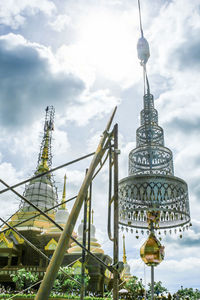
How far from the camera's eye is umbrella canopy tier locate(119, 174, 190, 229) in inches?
288

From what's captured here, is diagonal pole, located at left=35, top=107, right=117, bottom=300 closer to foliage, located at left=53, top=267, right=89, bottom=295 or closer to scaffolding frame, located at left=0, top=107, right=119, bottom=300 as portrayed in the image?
scaffolding frame, located at left=0, top=107, right=119, bottom=300

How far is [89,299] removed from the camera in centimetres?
1570

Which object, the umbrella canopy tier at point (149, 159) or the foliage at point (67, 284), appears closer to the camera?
the umbrella canopy tier at point (149, 159)

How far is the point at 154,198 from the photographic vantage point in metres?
7.57

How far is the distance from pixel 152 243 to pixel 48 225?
23102mm

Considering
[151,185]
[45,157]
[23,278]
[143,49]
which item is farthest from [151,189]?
[45,157]

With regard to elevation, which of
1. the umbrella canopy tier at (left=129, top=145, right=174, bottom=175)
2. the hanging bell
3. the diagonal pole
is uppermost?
the hanging bell

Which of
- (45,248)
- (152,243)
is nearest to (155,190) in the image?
(152,243)

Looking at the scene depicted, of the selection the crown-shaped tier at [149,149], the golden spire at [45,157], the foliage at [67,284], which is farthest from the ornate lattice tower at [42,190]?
the crown-shaped tier at [149,149]

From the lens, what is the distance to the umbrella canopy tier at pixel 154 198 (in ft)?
24.0

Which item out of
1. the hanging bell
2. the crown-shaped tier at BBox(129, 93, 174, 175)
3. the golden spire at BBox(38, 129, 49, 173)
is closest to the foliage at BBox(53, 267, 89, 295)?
the crown-shaped tier at BBox(129, 93, 174, 175)

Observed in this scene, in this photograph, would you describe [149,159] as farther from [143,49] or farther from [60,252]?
[60,252]

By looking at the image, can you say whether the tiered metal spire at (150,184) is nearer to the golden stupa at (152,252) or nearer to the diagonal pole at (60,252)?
the golden stupa at (152,252)

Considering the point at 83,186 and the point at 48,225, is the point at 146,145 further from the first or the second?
the point at 48,225
